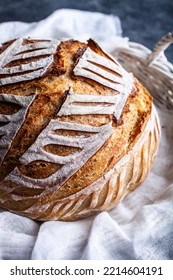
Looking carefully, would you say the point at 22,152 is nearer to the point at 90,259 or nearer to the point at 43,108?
the point at 43,108

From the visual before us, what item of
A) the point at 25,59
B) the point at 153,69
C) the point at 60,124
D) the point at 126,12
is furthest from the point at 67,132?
the point at 126,12

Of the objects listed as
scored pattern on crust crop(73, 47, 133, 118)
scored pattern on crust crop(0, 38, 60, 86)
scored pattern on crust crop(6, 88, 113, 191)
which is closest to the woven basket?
scored pattern on crust crop(73, 47, 133, 118)

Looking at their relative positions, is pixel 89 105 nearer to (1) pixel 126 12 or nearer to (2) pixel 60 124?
(2) pixel 60 124

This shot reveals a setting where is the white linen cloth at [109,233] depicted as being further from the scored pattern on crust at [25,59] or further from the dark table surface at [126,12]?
the dark table surface at [126,12]

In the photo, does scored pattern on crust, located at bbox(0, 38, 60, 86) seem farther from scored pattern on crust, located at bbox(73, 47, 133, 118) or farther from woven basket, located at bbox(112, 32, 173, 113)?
woven basket, located at bbox(112, 32, 173, 113)
